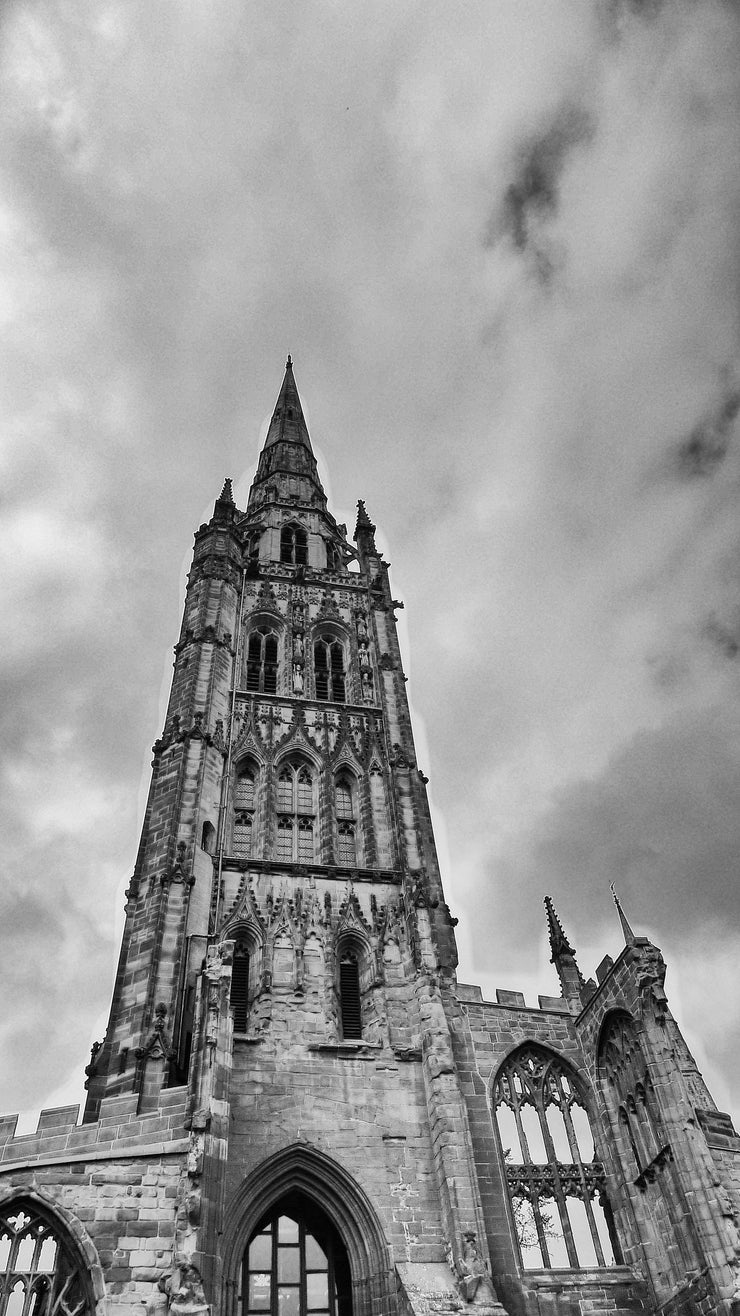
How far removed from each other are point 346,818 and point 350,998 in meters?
5.89

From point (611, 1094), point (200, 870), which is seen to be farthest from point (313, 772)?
point (611, 1094)

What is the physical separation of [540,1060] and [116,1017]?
9.67 meters

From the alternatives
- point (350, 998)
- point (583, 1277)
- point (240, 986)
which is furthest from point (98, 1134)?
point (583, 1277)

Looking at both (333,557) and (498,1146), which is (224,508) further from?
(498,1146)

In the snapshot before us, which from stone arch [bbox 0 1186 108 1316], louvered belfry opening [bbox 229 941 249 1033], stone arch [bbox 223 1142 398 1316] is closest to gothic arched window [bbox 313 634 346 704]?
louvered belfry opening [bbox 229 941 249 1033]

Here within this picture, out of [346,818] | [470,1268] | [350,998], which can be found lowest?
[470,1268]

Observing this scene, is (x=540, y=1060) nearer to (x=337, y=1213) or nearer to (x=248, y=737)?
(x=337, y=1213)

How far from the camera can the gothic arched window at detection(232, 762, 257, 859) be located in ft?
80.7

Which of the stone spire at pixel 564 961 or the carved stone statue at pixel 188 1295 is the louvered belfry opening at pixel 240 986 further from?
the stone spire at pixel 564 961

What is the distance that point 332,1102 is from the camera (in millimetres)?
19047

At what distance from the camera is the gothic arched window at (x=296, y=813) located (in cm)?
2508

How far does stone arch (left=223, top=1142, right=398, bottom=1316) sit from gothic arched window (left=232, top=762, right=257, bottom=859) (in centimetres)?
774

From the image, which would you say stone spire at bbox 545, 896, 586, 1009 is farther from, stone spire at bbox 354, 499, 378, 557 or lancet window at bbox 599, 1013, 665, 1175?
stone spire at bbox 354, 499, 378, 557

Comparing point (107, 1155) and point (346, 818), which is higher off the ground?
point (346, 818)
